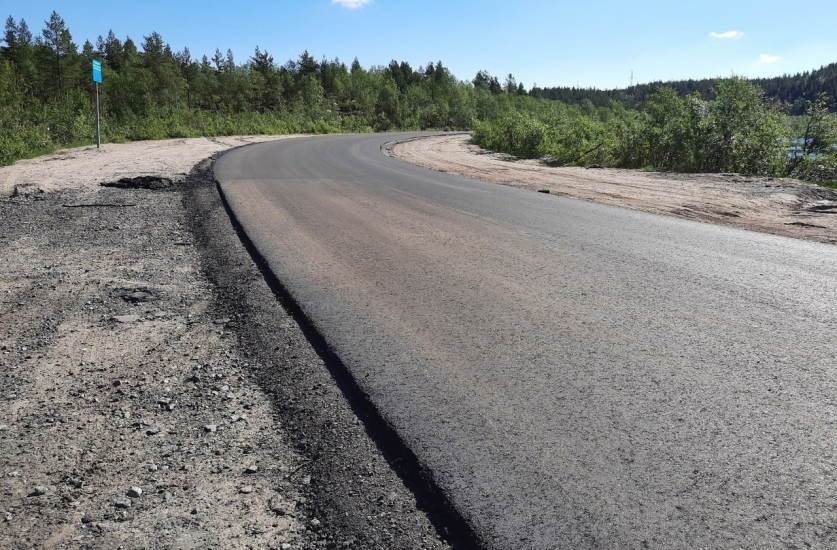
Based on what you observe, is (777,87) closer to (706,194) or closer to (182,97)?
(182,97)

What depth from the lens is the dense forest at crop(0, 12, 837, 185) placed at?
15.7 m

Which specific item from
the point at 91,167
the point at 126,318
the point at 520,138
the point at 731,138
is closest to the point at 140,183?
the point at 91,167

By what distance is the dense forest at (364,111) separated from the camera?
1574cm

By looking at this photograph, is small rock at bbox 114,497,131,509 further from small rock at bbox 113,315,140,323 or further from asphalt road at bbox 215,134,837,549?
small rock at bbox 113,315,140,323

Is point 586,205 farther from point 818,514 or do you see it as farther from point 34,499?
point 34,499

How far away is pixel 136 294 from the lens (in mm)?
5129

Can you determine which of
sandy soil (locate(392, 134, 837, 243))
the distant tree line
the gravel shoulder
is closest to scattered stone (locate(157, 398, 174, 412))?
the gravel shoulder

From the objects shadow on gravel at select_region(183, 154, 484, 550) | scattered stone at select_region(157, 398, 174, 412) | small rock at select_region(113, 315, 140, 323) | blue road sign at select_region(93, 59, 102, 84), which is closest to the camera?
shadow on gravel at select_region(183, 154, 484, 550)

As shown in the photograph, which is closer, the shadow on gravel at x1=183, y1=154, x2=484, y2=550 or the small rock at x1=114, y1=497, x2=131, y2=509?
the shadow on gravel at x1=183, y1=154, x2=484, y2=550

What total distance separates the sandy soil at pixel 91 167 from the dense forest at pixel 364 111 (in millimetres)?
1340

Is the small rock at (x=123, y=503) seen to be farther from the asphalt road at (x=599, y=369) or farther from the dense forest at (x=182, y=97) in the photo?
the dense forest at (x=182, y=97)

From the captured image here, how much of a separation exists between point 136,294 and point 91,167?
502 inches

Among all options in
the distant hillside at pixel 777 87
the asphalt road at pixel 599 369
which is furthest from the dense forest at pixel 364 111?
the distant hillside at pixel 777 87

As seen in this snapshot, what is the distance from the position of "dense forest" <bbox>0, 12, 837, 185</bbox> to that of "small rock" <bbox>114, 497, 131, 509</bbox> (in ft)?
54.6
